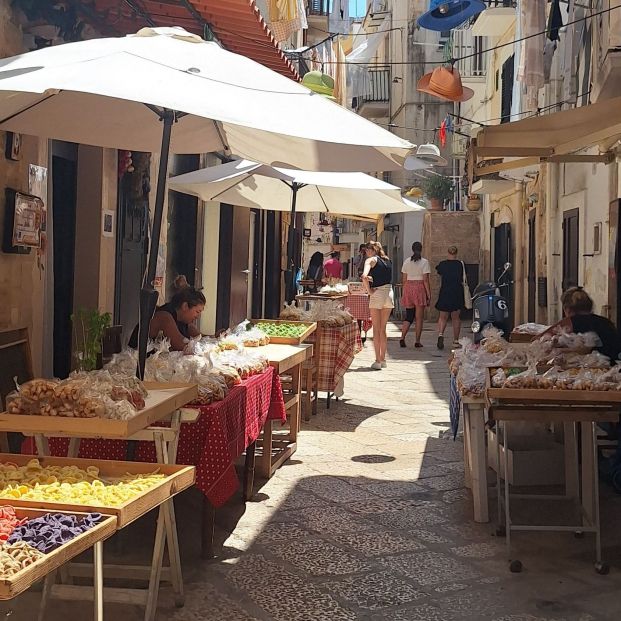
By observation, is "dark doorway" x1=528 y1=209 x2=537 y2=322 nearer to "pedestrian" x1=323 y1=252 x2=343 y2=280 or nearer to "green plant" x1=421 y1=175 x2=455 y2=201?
"pedestrian" x1=323 y1=252 x2=343 y2=280

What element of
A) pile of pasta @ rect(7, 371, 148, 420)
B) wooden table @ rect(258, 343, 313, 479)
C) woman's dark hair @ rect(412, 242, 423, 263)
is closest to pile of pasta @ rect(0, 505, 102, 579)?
pile of pasta @ rect(7, 371, 148, 420)

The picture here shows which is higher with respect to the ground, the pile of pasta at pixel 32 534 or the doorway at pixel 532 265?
the doorway at pixel 532 265

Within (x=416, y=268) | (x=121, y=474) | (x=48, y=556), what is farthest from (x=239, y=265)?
(x=48, y=556)

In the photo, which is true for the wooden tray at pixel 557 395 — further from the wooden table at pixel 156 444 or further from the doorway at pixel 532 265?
the doorway at pixel 532 265

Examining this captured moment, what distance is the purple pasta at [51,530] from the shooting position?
8.50 ft

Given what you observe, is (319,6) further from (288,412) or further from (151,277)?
(151,277)

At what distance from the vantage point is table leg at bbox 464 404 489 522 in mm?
5383

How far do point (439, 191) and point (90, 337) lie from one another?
26.2 meters

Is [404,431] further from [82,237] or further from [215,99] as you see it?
[215,99]

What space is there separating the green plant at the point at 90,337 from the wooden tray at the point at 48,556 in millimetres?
1550

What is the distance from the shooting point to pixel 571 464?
19.0 feet

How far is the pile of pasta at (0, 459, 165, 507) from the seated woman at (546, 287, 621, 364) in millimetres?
3753

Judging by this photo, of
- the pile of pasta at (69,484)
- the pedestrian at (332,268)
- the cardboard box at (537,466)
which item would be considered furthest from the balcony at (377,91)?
the pile of pasta at (69,484)

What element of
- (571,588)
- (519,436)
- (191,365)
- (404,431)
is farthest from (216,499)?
(404,431)
